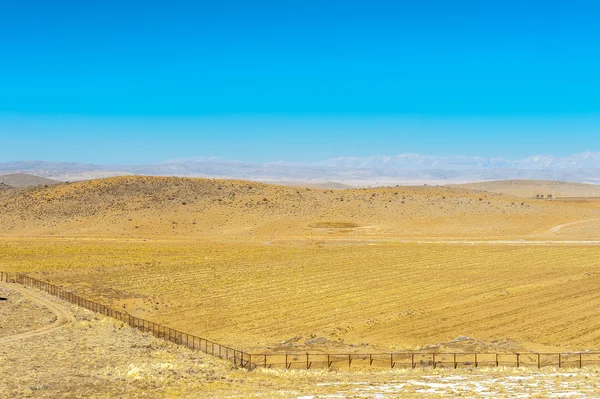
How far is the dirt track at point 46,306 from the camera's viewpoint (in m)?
30.2

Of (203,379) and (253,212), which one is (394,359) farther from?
(253,212)

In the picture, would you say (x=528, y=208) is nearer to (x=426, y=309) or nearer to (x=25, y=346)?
(x=426, y=309)

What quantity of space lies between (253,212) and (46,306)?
209 feet

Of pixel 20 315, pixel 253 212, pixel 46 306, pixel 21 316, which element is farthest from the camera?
pixel 253 212

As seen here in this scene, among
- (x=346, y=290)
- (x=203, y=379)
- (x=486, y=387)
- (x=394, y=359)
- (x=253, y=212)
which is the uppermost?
(x=253, y=212)

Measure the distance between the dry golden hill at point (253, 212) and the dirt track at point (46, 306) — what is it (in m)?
43.7

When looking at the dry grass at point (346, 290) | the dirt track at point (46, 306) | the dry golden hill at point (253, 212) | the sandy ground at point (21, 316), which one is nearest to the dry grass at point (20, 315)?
the sandy ground at point (21, 316)

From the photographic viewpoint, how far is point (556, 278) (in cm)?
4919

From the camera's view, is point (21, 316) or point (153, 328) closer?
point (153, 328)

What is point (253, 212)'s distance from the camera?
100m

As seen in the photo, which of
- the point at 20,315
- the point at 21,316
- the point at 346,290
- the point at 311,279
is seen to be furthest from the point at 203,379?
the point at 311,279

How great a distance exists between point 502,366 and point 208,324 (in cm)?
1602

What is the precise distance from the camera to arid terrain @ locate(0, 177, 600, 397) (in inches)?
968

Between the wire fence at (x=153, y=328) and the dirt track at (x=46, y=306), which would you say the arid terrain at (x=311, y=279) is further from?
the wire fence at (x=153, y=328)
